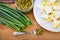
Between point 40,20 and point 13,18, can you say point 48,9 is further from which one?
point 13,18

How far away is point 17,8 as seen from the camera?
1215 mm

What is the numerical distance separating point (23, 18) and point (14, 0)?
0.14 m

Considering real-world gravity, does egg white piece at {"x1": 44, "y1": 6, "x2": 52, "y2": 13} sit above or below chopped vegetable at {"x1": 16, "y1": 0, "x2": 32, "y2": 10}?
below

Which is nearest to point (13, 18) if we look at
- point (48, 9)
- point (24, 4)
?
point (24, 4)

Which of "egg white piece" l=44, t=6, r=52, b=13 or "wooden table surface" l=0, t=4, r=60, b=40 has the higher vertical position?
"egg white piece" l=44, t=6, r=52, b=13

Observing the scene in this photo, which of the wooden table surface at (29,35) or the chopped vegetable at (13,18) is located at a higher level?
the chopped vegetable at (13,18)

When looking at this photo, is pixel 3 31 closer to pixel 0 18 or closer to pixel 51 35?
pixel 0 18

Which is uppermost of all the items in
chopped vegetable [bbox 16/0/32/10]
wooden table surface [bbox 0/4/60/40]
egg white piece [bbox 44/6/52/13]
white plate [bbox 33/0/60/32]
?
chopped vegetable [bbox 16/0/32/10]

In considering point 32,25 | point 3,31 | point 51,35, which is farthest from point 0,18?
point 51,35

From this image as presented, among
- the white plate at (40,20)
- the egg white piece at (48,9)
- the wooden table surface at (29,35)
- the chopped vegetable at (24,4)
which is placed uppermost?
the chopped vegetable at (24,4)

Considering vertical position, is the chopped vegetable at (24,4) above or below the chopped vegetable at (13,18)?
above

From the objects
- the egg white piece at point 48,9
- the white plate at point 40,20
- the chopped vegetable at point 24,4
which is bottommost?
the white plate at point 40,20

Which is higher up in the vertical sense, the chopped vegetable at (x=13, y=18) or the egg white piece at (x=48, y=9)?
the egg white piece at (x=48, y=9)

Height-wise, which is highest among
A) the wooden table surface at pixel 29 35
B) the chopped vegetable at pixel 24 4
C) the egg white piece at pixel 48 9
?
the chopped vegetable at pixel 24 4
